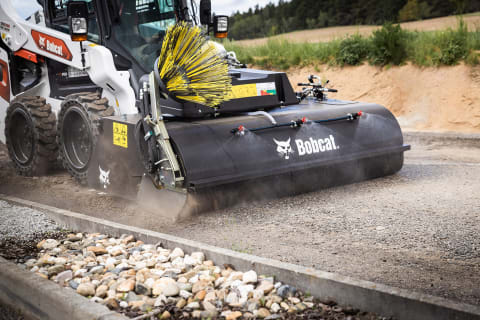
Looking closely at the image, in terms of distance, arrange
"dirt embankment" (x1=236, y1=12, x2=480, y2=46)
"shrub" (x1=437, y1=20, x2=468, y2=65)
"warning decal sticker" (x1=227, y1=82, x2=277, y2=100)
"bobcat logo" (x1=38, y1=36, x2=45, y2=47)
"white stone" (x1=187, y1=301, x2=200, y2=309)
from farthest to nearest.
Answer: "dirt embankment" (x1=236, y1=12, x2=480, y2=46) < "shrub" (x1=437, y1=20, x2=468, y2=65) < "bobcat logo" (x1=38, y1=36, x2=45, y2=47) < "warning decal sticker" (x1=227, y1=82, x2=277, y2=100) < "white stone" (x1=187, y1=301, x2=200, y2=309)

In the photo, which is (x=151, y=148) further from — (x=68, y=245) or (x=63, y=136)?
(x=63, y=136)

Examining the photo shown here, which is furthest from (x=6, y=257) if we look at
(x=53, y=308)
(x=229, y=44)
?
(x=229, y=44)

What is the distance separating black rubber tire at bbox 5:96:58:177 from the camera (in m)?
8.27

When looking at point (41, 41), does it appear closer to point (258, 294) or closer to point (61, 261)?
point (61, 261)

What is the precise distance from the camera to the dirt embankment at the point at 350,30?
51.1ft

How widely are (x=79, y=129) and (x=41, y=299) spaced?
13.7 ft

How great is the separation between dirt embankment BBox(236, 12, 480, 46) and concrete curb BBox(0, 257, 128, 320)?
519 inches

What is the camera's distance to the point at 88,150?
7.29m

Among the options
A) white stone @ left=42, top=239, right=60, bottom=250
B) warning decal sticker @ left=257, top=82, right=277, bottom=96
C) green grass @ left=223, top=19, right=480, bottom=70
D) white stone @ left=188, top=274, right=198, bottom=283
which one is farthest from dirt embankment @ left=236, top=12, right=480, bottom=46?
white stone @ left=188, top=274, right=198, bottom=283

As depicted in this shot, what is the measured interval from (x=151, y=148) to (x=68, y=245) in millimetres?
1296

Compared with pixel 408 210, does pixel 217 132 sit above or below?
above

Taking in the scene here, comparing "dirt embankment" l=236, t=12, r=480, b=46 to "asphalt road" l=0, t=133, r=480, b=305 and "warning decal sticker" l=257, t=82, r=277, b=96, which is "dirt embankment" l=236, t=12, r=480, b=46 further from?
"warning decal sticker" l=257, t=82, r=277, b=96

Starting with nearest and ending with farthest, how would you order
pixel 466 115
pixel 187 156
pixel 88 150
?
pixel 187 156, pixel 88 150, pixel 466 115

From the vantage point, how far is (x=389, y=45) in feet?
47.0
